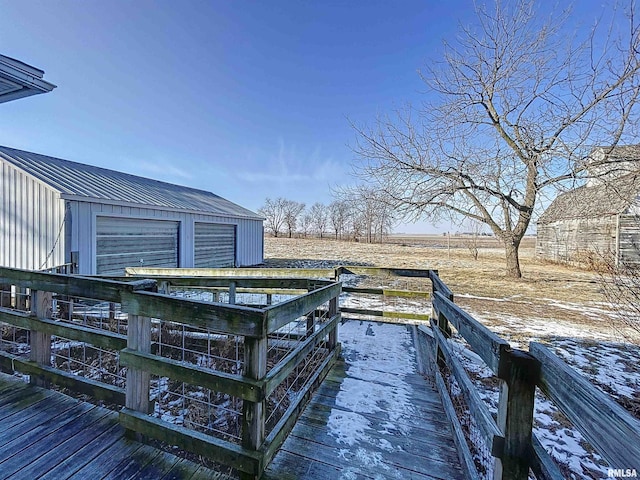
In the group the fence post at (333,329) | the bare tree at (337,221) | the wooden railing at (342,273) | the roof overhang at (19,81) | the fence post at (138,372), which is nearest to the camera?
the fence post at (138,372)

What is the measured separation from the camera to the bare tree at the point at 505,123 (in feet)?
24.7

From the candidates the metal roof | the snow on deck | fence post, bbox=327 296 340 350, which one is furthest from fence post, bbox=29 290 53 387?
the metal roof

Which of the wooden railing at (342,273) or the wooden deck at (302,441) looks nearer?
the wooden deck at (302,441)

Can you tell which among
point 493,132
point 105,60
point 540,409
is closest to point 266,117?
point 105,60

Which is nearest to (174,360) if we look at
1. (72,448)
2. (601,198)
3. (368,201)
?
(72,448)

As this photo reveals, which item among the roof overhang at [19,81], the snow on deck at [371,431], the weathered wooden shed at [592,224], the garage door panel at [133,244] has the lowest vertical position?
the snow on deck at [371,431]

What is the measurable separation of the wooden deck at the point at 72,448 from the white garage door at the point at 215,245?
29.3ft

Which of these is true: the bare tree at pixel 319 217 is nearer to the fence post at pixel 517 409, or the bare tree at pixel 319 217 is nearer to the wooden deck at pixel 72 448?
the wooden deck at pixel 72 448

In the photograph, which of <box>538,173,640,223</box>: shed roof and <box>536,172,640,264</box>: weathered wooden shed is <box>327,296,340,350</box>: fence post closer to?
<box>536,172,640,264</box>: weathered wooden shed

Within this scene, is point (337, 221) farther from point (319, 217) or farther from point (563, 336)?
point (563, 336)

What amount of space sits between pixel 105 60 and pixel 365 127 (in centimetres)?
833

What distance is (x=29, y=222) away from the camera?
23.1 feet

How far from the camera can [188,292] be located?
732cm

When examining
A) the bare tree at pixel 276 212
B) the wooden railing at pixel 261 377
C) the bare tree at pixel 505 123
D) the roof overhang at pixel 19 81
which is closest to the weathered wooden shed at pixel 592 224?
the bare tree at pixel 505 123
